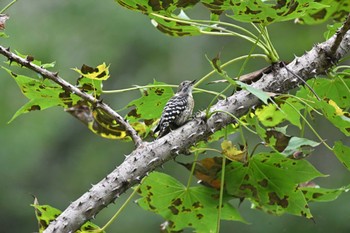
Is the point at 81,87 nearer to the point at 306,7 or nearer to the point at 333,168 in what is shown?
the point at 306,7

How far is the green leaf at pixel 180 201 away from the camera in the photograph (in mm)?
1975

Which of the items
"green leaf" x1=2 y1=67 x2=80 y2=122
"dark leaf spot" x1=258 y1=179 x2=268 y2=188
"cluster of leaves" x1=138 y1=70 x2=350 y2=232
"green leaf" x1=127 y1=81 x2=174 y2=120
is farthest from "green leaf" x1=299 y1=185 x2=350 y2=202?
"green leaf" x1=2 y1=67 x2=80 y2=122

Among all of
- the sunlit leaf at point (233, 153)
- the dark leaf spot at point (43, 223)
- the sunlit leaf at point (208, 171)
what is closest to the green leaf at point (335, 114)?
the sunlit leaf at point (233, 153)

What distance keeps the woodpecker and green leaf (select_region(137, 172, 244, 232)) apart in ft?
0.47

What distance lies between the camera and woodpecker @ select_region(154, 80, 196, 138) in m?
1.80

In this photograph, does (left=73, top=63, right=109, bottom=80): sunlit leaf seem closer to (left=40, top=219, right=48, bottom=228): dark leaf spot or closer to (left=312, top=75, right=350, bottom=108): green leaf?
(left=40, top=219, right=48, bottom=228): dark leaf spot

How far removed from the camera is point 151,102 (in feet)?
6.46

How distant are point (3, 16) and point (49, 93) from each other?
0.81 feet

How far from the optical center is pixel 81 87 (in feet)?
6.16

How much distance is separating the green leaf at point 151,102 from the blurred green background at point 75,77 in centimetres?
564

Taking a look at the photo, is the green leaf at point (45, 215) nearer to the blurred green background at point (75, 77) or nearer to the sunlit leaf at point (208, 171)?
the sunlit leaf at point (208, 171)

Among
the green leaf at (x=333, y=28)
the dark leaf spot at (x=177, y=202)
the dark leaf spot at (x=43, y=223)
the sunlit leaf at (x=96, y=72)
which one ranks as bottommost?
the dark leaf spot at (x=43, y=223)

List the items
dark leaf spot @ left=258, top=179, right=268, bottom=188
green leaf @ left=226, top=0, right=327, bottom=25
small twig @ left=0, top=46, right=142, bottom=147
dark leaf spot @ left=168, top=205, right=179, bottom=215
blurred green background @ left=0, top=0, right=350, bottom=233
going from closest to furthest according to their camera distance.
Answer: green leaf @ left=226, top=0, right=327, bottom=25 < small twig @ left=0, top=46, right=142, bottom=147 < dark leaf spot @ left=258, top=179, right=268, bottom=188 < dark leaf spot @ left=168, top=205, right=179, bottom=215 < blurred green background @ left=0, top=0, right=350, bottom=233

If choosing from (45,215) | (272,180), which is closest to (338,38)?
(272,180)
